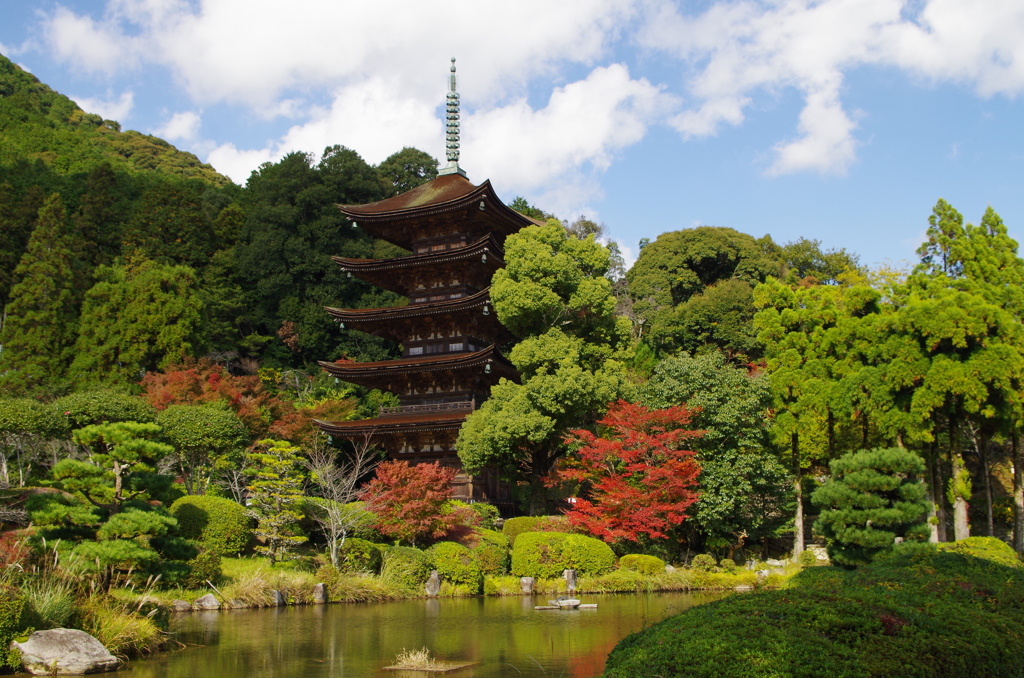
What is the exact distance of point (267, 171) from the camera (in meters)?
44.5

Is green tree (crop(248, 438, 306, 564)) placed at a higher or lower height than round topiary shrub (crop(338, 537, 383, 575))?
higher

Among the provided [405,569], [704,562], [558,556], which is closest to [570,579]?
[558,556]

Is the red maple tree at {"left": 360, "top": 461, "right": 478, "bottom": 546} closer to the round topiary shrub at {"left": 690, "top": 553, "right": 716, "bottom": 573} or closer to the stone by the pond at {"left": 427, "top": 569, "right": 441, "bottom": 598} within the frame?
the stone by the pond at {"left": 427, "top": 569, "right": 441, "bottom": 598}

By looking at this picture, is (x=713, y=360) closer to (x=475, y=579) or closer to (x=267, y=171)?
(x=475, y=579)

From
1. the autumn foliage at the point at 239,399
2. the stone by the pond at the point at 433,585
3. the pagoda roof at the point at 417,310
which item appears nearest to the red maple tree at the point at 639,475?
the stone by the pond at the point at 433,585

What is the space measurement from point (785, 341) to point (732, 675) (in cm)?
1895

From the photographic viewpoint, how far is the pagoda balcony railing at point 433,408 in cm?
2647

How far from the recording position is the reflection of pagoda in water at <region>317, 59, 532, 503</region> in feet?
85.1

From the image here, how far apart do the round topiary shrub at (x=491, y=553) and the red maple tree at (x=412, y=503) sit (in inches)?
34.5

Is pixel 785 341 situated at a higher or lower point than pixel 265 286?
lower

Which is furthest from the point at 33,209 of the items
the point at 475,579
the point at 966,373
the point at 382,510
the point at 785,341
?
the point at 966,373

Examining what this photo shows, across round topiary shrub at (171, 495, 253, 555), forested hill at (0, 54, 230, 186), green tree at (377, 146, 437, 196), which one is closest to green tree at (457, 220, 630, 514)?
round topiary shrub at (171, 495, 253, 555)

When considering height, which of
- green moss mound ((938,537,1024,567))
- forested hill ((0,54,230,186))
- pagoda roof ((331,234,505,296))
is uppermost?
forested hill ((0,54,230,186))

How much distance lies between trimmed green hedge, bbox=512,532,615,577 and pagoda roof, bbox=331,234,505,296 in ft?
33.1
